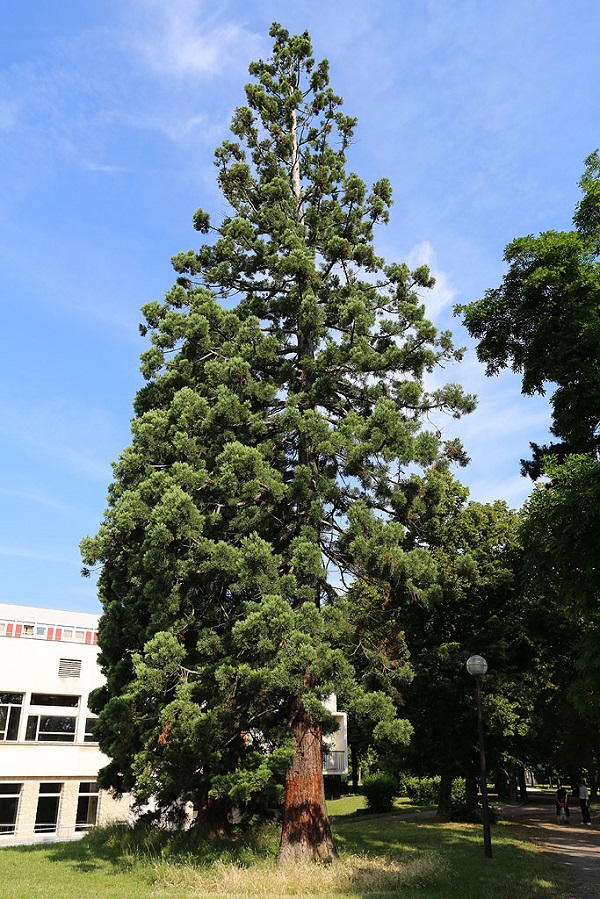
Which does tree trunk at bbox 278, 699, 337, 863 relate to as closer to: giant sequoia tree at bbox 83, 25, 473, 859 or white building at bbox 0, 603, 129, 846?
giant sequoia tree at bbox 83, 25, 473, 859

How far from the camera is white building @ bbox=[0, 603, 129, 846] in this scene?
25.1 metres

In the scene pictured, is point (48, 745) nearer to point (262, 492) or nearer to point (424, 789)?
point (262, 492)

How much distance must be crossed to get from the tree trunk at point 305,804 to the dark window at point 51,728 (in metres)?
17.2

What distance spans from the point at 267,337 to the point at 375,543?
18.6ft

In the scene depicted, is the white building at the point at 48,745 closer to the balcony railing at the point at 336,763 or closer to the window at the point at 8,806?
the window at the point at 8,806

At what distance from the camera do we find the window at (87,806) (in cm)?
2681

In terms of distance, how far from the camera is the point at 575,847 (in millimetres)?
17766

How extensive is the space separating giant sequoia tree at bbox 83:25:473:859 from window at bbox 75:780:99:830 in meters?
11.4

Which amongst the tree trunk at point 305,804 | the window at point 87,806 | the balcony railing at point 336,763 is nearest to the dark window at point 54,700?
the window at point 87,806

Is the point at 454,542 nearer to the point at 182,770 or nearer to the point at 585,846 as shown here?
the point at 585,846

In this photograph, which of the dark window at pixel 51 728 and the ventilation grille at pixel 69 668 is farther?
the ventilation grille at pixel 69 668

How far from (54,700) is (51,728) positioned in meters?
1.07

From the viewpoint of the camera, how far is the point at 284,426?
14492mm

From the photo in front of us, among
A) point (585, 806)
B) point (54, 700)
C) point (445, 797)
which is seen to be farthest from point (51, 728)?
point (585, 806)
